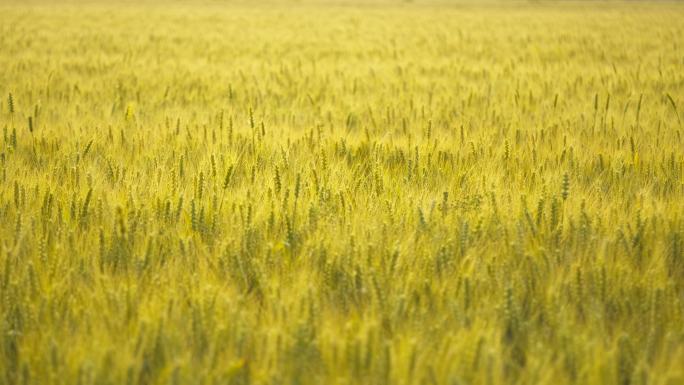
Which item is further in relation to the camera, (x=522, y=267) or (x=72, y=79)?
(x=72, y=79)

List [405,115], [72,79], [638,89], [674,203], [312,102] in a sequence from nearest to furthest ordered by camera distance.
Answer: [674,203], [405,115], [312,102], [638,89], [72,79]

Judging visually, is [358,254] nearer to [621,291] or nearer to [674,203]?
[621,291]

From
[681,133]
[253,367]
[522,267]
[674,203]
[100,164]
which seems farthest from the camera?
[681,133]

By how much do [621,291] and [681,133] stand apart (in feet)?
6.48

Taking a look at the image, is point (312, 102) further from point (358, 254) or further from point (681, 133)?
point (358, 254)

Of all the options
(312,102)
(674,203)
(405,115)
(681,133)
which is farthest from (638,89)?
(674,203)

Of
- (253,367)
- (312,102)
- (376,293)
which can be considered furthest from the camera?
(312,102)

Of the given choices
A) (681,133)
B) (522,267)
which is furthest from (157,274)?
(681,133)

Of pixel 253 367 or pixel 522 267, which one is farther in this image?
pixel 522 267

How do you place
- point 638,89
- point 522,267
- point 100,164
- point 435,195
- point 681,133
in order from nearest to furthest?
point 522,267 < point 435,195 < point 100,164 < point 681,133 < point 638,89

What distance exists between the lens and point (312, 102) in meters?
3.98

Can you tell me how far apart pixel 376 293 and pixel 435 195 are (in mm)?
750

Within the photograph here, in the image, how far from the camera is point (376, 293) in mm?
1238

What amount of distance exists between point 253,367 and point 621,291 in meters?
0.86
